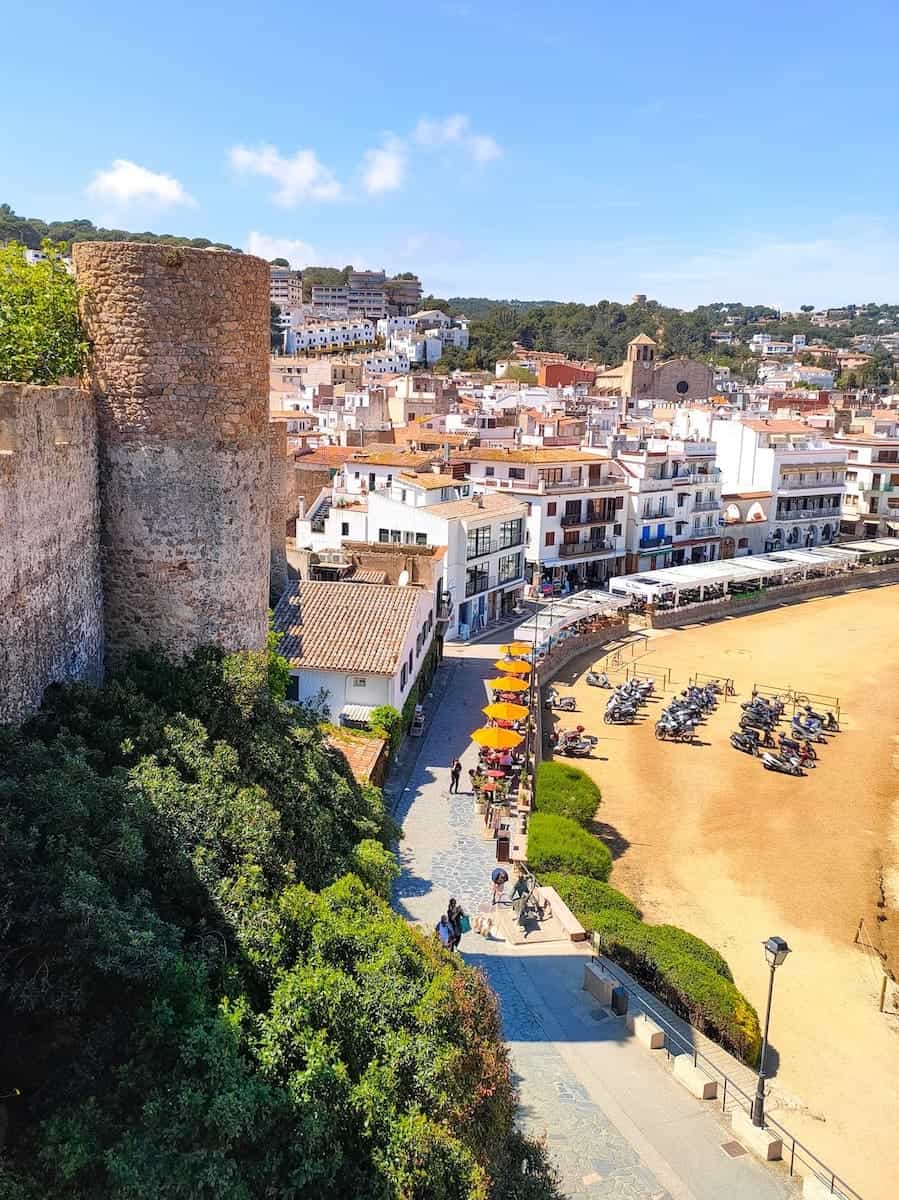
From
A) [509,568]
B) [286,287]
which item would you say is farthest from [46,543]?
[286,287]

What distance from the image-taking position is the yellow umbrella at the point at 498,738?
23609mm

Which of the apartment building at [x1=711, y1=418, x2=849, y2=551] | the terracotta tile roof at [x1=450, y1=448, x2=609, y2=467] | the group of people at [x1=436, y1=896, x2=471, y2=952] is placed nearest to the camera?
the group of people at [x1=436, y1=896, x2=471, y2=952]

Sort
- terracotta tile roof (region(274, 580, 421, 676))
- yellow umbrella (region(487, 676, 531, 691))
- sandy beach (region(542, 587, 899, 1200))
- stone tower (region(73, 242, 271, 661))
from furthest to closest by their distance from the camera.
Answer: yellow umbrella (region(487, 676, 531, 691)) → terracotta tile roof (region(274, 580, 421, 676)) → sandy beach (region(542, 587, 899, 1200)) → stone tower (region(73, 242, 271, 661))

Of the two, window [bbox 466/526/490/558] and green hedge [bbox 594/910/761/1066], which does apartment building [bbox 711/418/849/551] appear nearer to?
window [bbox 466/526/490/558]

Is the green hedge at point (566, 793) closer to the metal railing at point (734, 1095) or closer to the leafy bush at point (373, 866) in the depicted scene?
the metal railing at point (734, 1095)

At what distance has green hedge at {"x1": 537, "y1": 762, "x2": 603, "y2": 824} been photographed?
23375 millimetres

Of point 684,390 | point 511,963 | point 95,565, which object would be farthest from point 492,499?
point 684,390

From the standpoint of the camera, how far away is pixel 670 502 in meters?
58.1

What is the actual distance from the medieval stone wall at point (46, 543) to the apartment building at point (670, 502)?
155 feet

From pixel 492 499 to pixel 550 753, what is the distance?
16832 mm

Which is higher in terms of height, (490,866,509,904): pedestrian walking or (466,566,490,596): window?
(466,566,490,596): window

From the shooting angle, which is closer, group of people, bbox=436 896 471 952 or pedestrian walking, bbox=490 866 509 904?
group of people, bbox=436 896 471 952

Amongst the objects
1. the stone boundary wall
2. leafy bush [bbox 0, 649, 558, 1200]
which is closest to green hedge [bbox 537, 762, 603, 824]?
leafy bush [bbox 0, 649, 558, 1200]

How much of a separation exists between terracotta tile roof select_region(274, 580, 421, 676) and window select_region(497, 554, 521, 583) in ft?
48.3
